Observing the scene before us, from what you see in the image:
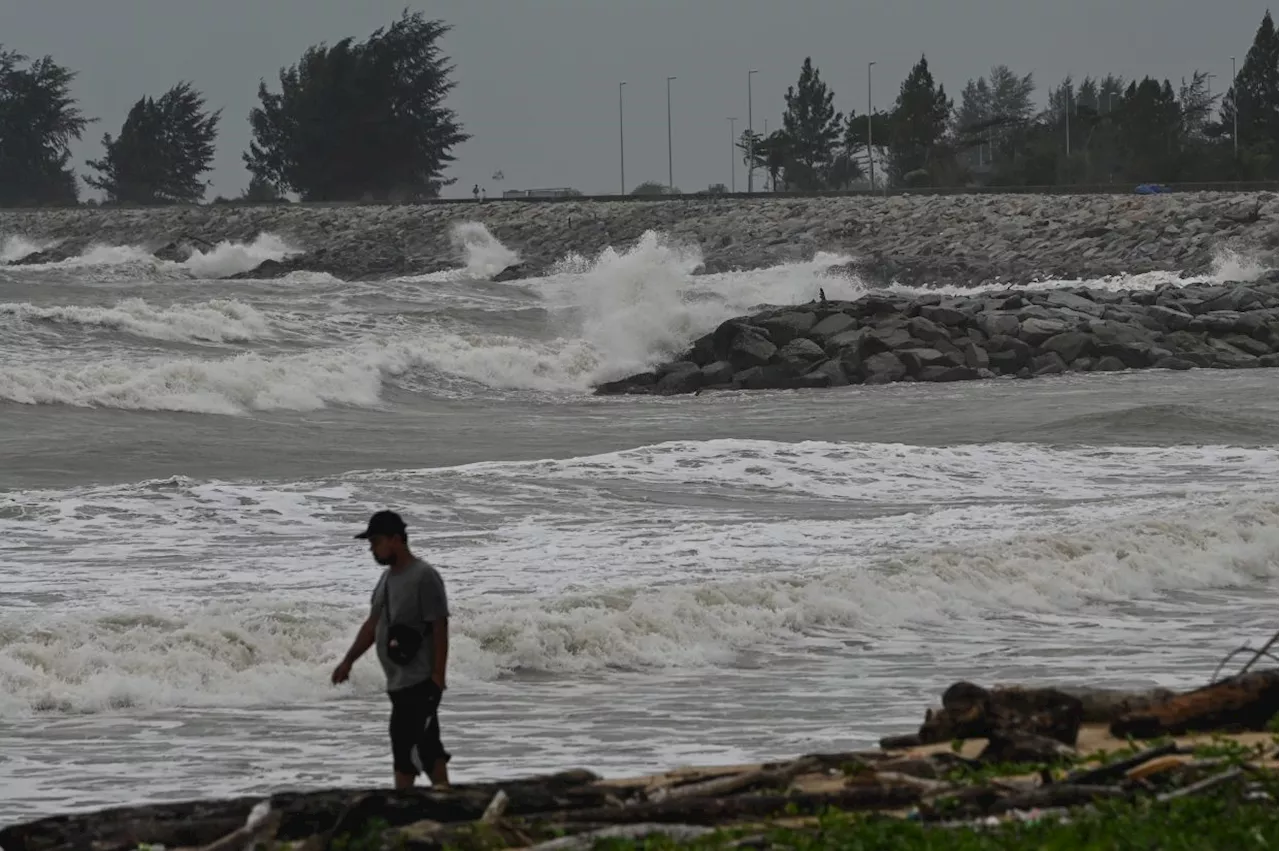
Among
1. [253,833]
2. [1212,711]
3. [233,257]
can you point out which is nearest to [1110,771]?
[1212,711]

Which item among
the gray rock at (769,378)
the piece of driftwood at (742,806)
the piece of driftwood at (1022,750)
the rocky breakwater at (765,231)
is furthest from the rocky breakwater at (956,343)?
the piece of driftwood at (742,806)

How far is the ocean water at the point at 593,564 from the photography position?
1093 centimetres

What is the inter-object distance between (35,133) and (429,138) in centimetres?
2853

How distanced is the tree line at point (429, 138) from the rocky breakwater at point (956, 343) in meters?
43.9

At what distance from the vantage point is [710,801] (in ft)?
23.7

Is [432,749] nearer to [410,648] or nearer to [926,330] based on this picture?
[410,648]

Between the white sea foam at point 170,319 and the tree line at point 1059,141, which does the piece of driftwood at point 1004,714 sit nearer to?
the white sea foam at point 170,319

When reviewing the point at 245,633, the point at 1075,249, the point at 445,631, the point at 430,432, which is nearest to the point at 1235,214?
the point at 1075,249

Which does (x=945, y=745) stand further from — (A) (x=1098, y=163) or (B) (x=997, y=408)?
(A) (x=1098, y=163)

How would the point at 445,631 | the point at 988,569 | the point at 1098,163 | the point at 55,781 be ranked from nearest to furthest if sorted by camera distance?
the point at 445,631 → the point at 55,781 → the point at 988,569 → the point at 1098,163

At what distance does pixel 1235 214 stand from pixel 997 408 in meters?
33.1

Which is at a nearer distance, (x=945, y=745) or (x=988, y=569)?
(x=945, y=745)

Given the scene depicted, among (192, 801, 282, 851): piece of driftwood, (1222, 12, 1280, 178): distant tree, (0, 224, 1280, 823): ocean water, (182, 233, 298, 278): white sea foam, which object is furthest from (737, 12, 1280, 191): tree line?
(192, 801, 282, 851): piece of driftwood

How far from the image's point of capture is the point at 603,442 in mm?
27438
